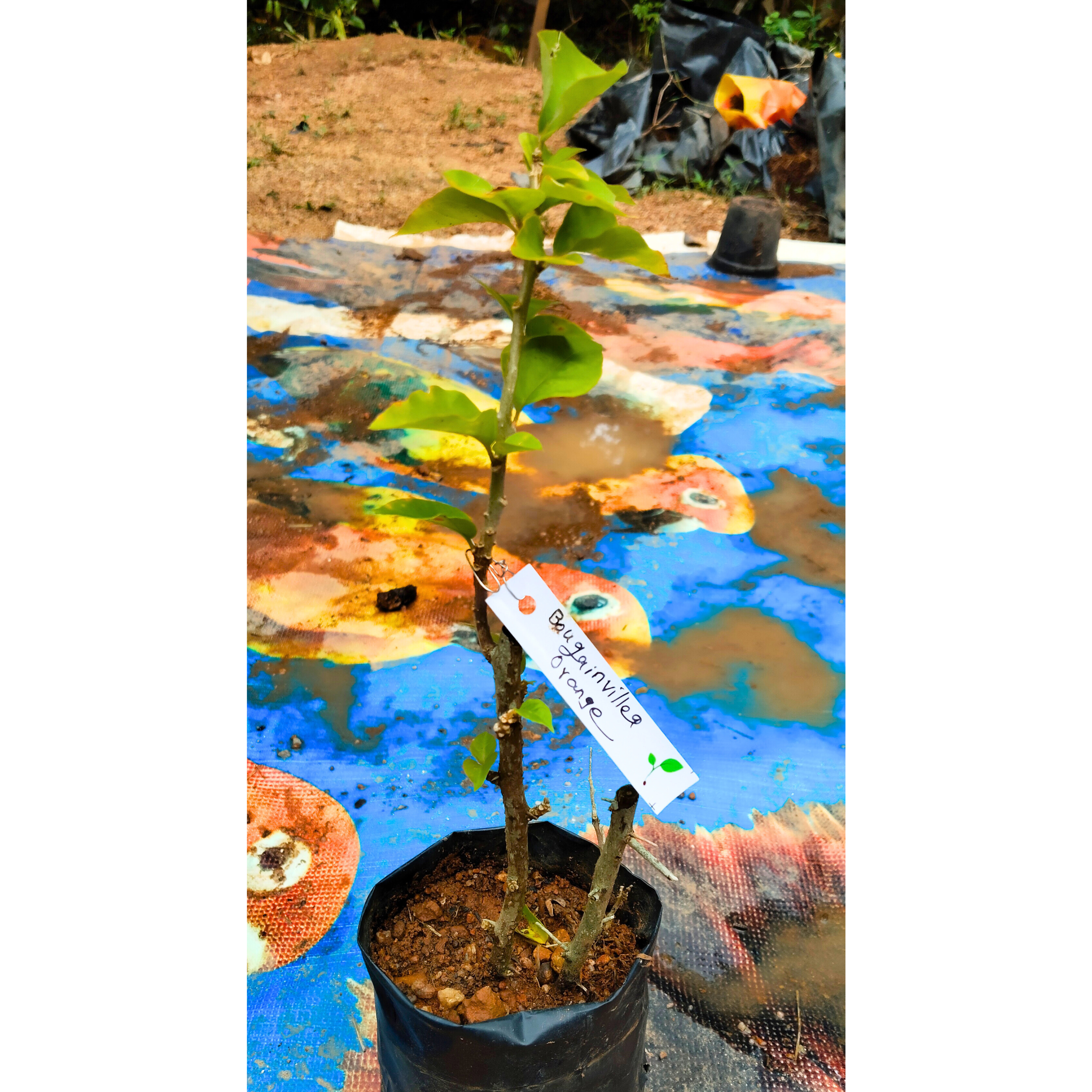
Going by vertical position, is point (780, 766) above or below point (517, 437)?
below

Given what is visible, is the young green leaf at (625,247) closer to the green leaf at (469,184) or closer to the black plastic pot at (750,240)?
the green leaf at (469,184)

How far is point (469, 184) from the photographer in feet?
1.99

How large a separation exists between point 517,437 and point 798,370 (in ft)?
7.35

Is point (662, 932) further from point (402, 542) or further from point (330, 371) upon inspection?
point (330, 371)

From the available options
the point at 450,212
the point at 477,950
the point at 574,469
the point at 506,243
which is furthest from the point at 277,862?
the point at 506,243

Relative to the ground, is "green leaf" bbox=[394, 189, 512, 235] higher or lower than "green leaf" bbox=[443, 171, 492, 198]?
lower

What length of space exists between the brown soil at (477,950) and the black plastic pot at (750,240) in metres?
2.79

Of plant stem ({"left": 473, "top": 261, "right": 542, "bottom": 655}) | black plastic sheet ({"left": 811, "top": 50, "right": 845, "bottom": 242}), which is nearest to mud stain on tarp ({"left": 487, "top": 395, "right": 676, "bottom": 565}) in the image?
plant stem ({"left": 473, "top": 261, "right": 542, "bottom": 655})

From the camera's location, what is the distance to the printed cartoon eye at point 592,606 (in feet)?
5.99

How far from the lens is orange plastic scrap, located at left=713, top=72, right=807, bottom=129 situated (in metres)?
4.04

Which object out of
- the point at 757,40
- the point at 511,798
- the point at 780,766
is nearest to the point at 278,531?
the point at 780,766

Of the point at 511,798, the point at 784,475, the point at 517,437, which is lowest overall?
the point at 784,475

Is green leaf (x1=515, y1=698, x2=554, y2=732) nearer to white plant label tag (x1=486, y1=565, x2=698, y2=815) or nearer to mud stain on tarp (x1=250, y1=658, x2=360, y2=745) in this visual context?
white plant label tag (x1=486, y1=565, x2=698, y2=815)

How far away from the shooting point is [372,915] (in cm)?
89
